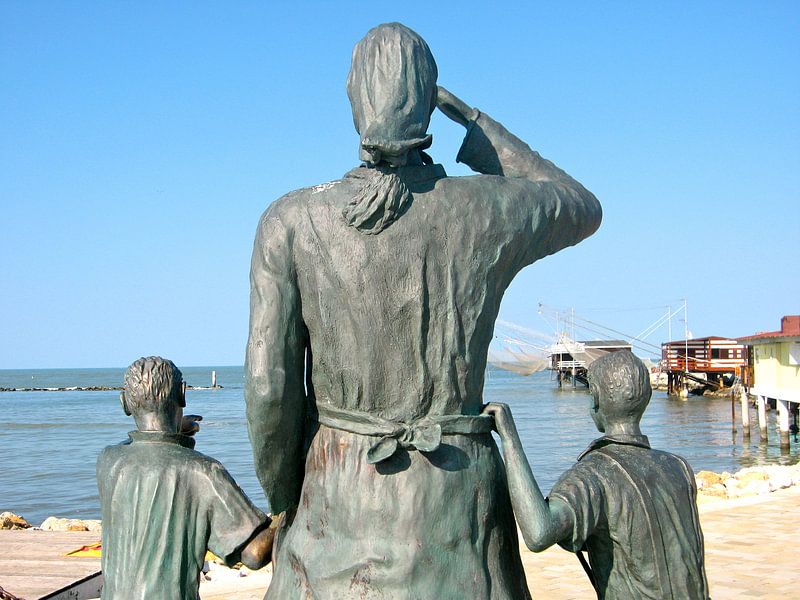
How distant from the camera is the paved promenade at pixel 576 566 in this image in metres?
9.92

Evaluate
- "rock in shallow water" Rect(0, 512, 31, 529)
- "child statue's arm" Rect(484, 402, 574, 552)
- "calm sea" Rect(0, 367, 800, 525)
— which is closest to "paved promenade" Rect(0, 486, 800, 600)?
"rock in shallow water" Rect(0, 512, 31, 529)

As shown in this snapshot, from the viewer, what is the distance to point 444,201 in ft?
9.71

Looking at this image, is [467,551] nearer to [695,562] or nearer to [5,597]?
[695,562]

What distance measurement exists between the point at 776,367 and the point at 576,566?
26122mm

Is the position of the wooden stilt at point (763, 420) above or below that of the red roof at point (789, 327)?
below

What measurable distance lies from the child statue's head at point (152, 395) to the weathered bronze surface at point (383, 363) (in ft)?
1.78

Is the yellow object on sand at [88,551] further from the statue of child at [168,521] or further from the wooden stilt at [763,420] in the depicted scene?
the wooden stilt at [763,420]

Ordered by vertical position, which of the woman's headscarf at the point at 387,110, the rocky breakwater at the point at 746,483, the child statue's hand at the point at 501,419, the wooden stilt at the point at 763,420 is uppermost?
the woman's headscarf at the point at 387,110

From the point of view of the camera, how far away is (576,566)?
1111 centimetres

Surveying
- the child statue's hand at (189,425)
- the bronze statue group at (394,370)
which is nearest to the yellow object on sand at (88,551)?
the child statue's hand at (189,425)

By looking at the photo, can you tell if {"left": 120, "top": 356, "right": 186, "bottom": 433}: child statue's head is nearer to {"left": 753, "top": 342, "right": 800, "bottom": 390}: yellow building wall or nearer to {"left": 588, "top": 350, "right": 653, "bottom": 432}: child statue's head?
{"left": 588, "top": 350, "right": 653, "bottom": 432}: child statue's head

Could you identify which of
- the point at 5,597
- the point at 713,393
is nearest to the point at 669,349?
the point at 713,393

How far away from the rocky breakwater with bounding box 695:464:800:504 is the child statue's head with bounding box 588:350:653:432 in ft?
49.1

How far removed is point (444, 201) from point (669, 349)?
240 ft
